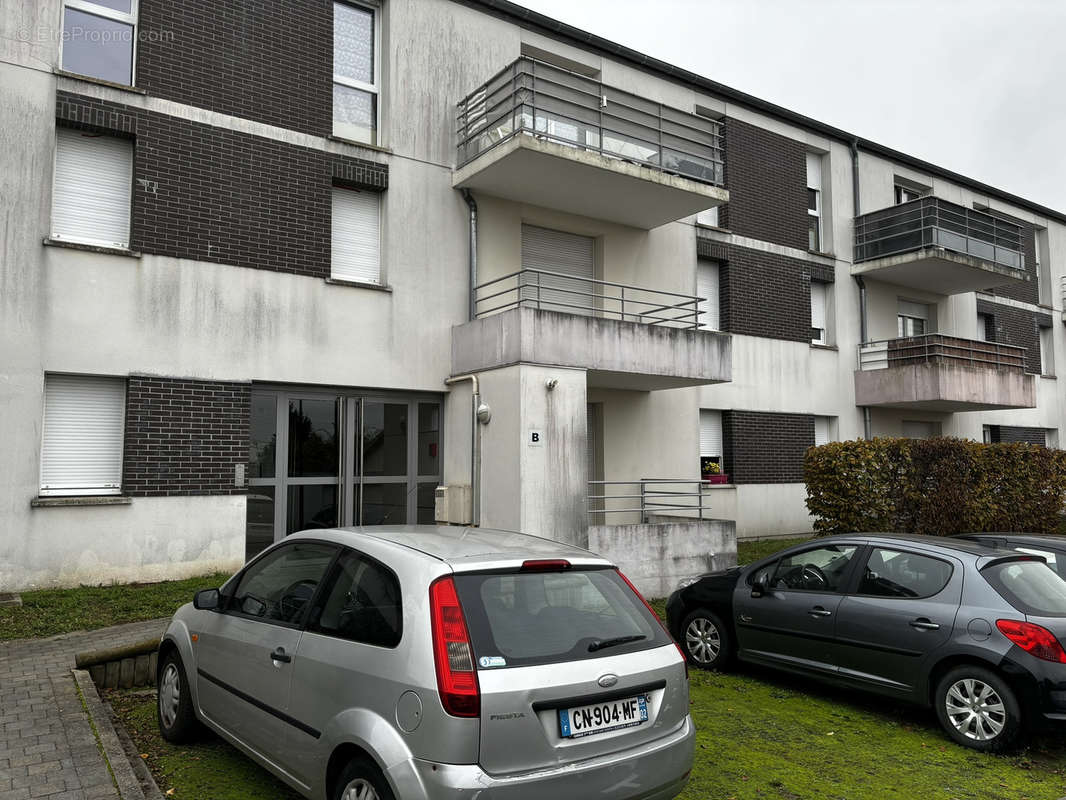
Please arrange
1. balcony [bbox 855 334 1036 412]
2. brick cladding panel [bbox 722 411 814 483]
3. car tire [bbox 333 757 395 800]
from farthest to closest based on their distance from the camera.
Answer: balcony [bbox 855 334 1036 412], brick cladding panel [bbox 722 411 814 483], car tire [bbox 333 757 395 800]

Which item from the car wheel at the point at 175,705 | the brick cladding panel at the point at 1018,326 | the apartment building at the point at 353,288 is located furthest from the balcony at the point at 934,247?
the car wheel at the point at 175,705

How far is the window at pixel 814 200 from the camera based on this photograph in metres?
19.3

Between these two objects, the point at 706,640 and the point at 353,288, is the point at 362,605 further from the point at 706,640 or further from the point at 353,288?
the point at 353,288

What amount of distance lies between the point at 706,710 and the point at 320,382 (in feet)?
24.6

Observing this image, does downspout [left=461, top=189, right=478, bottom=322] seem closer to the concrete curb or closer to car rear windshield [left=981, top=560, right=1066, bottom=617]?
the concrete curb

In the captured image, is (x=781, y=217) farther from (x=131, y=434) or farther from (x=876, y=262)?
(x=131, y=434)

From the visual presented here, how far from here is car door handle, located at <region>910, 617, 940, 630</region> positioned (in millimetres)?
5898

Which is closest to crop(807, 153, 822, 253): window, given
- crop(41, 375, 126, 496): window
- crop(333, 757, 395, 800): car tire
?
crop(41, 375, 126, 496): window

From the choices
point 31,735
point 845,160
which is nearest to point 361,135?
point 31,735

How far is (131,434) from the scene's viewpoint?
33.8 ft

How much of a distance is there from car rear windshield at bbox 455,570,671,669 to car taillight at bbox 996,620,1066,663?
306cm

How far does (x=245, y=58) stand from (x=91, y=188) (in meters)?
2.96

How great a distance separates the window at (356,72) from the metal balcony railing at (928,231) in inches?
502

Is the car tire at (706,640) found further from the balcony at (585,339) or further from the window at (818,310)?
the window at (818,310)
